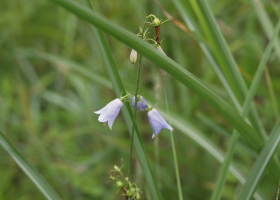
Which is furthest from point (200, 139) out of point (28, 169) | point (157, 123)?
point (28, 169)

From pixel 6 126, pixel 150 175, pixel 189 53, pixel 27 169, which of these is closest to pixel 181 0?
pixel 150 175

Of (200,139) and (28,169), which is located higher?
(28,169)

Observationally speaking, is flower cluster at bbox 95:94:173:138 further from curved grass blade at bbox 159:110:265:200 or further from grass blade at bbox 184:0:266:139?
curved grass blade at bbox 159:110:265:200

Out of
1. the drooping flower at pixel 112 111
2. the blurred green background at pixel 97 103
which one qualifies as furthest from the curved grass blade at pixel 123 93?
the blurred green background at pixel 97 103

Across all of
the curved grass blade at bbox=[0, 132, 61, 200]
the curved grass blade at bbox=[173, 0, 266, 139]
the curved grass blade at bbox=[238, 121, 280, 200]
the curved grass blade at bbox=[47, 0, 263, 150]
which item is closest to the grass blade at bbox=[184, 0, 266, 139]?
the curved grass blade at bbox=[173, 0, 266, 139]

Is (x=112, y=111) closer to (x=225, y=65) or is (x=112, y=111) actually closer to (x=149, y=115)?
(x=149, y=115)

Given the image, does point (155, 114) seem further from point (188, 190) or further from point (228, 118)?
point (188, 190)
